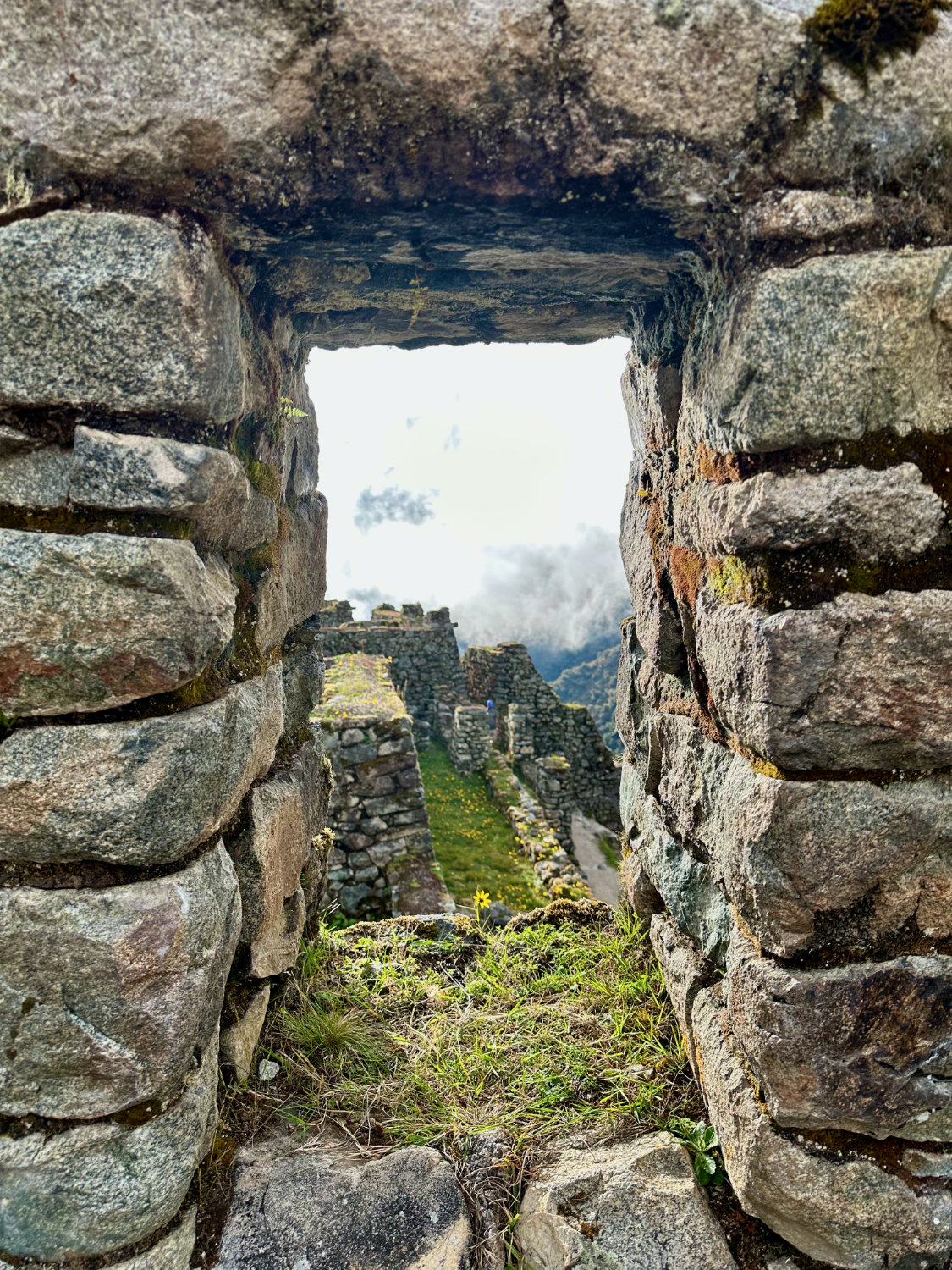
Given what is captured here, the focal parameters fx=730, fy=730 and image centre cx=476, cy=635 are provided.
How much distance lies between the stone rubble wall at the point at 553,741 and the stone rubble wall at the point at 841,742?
35.4 feet

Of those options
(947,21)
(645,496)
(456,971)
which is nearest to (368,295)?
(645,496)

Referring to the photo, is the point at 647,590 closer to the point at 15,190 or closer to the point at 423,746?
the point at 15,190

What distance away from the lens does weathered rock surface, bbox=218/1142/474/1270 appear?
1.76 meters

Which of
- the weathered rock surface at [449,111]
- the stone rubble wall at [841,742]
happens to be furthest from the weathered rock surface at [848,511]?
the weathered rock surface at [449,111]

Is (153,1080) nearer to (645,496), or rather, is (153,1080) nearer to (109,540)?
(109,540)

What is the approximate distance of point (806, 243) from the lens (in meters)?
1.65

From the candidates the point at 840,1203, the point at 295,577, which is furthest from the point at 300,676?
the point at 840,1203

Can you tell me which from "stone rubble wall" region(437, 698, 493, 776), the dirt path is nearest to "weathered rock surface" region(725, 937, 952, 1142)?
the dirt path

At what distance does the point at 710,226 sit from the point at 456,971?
8.85ft

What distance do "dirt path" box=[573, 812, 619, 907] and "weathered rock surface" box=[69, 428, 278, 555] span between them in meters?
9.47

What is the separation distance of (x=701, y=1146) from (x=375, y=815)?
4675mm

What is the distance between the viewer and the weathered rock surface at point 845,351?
1.59 meters

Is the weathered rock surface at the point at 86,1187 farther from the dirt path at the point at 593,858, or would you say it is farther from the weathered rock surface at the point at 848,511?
the dirt path at the point at 593,858

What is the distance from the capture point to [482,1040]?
246cm
